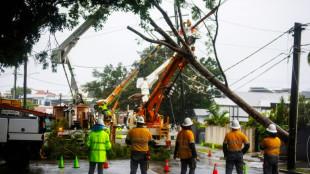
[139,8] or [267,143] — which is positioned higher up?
[139,8]

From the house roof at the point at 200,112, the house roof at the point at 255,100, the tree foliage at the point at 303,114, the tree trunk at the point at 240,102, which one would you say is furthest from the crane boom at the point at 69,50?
the house roof at the point at 200,112

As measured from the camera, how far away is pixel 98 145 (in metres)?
11.1

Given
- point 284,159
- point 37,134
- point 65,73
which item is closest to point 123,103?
point 65,73

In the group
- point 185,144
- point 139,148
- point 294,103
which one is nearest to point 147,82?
point 294,103

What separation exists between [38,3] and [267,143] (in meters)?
7.37

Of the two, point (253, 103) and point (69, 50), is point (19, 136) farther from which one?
point (253, 103)

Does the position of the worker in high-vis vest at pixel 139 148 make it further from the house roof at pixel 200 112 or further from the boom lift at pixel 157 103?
the house roof at pixel 200 112

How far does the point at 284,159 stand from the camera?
23938 millimetres

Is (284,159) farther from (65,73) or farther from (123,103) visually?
(123,103)

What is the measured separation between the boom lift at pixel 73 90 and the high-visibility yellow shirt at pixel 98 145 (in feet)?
43.6

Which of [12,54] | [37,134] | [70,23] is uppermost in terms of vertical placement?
[70,23]

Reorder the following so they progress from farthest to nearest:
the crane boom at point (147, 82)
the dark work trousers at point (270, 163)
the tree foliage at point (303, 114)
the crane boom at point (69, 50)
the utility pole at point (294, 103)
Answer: the tree foliage at point (303, 114) → the crane boom at point (147, 82) → the crane boom at point (69, 50) → the utility pole at point (294, 103) → the dark work trousers at point (270, 163)

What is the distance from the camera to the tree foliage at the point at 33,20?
38.5ft

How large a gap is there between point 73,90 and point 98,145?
15.7 meters
